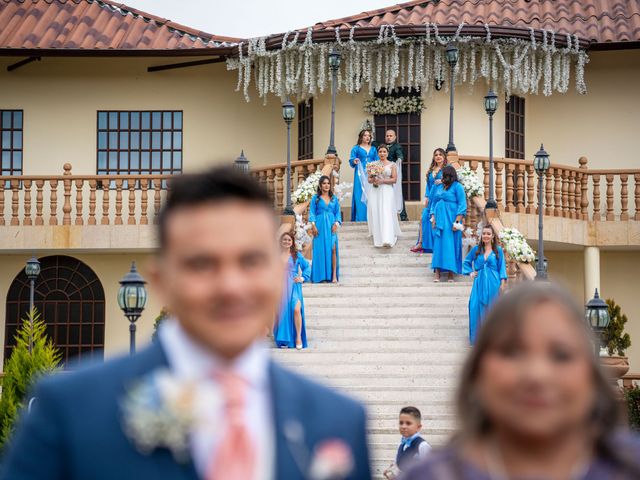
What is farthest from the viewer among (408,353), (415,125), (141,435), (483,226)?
(415,125)

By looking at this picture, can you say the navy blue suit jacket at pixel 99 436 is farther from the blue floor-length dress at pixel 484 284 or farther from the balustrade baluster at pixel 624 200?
the balustrade baluster at pixel 624 200

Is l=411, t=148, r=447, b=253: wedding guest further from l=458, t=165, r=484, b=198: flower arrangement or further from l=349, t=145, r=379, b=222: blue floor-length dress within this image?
l=349, t=145, r=379, b=222: blue floor-length dress

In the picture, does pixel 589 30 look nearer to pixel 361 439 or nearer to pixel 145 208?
pixel 145 208

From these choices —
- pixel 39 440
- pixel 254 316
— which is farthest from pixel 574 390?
pixel 39 440

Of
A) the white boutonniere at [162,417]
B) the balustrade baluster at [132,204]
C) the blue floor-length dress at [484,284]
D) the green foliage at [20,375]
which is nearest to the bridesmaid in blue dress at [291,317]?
the blue floor-length dress at [484,284]

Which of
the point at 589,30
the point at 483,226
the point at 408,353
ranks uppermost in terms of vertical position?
the point at 589,30

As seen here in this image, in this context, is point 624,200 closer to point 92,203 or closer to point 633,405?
point 633,405

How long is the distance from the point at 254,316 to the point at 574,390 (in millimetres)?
646

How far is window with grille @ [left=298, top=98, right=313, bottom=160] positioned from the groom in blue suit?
22.9 meters

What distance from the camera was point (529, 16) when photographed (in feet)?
84.1

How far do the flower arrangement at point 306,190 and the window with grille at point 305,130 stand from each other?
415 centimetres

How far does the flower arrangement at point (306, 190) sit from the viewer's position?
69.6 feet

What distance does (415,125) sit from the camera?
25.1 meters

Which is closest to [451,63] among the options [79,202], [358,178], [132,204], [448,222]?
[358,178]
